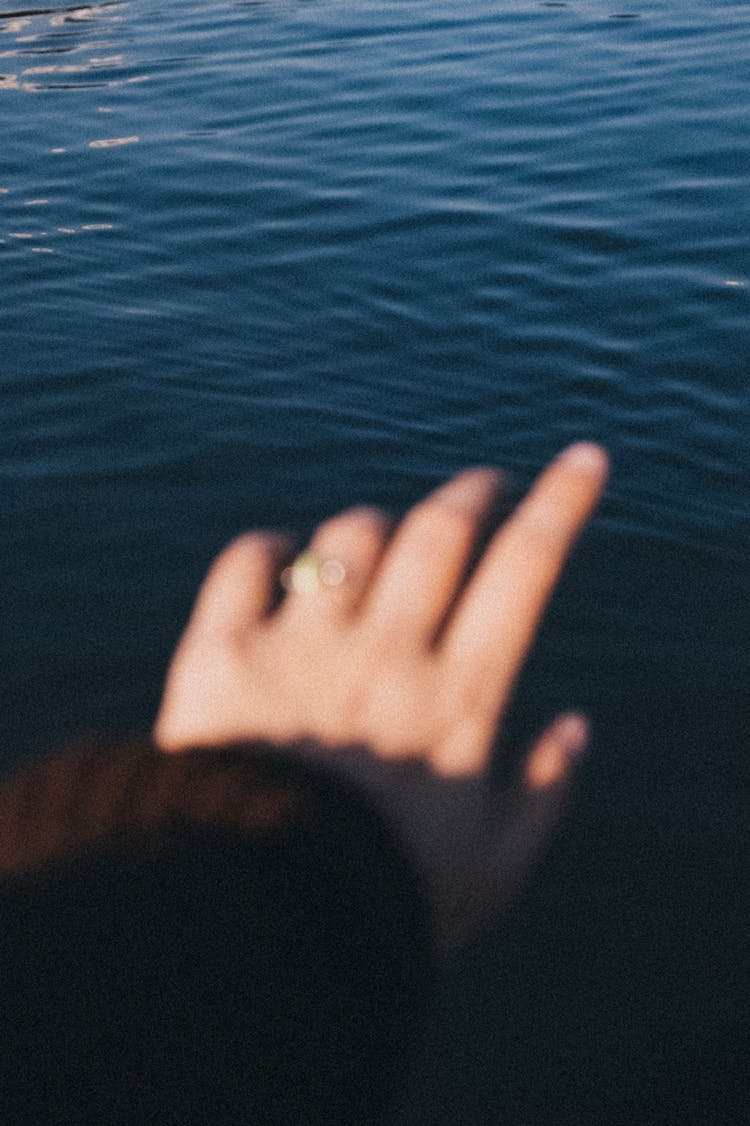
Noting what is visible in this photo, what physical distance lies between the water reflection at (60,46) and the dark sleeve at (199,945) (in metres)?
10.7

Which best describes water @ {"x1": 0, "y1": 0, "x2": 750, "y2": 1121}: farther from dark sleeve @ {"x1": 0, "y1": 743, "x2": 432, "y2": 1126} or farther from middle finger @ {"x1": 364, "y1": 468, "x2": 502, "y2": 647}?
dark sleeve @ {"x1": 0, "y1": 743, "x2": 432, "y2": 1126}

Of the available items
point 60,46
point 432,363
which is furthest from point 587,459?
point 60,46

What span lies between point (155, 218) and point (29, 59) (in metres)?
5.08

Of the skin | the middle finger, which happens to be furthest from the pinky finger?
the middle finger

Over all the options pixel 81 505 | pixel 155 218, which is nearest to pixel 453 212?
pixel 155 218

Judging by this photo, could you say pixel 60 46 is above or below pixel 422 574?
above

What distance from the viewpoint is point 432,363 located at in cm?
600

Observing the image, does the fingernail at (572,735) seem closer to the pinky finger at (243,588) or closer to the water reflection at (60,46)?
the pinky finger at (243,588)

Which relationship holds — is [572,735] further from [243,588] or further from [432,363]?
[432,363]

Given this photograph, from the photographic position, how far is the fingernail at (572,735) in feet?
6.29

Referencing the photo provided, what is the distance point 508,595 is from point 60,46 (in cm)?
1188

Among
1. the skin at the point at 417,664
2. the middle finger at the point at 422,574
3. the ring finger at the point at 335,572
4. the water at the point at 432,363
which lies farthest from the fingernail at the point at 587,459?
the water at the point at 432,363

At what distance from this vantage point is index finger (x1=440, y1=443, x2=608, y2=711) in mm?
1939

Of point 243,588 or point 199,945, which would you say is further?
point 243,588
